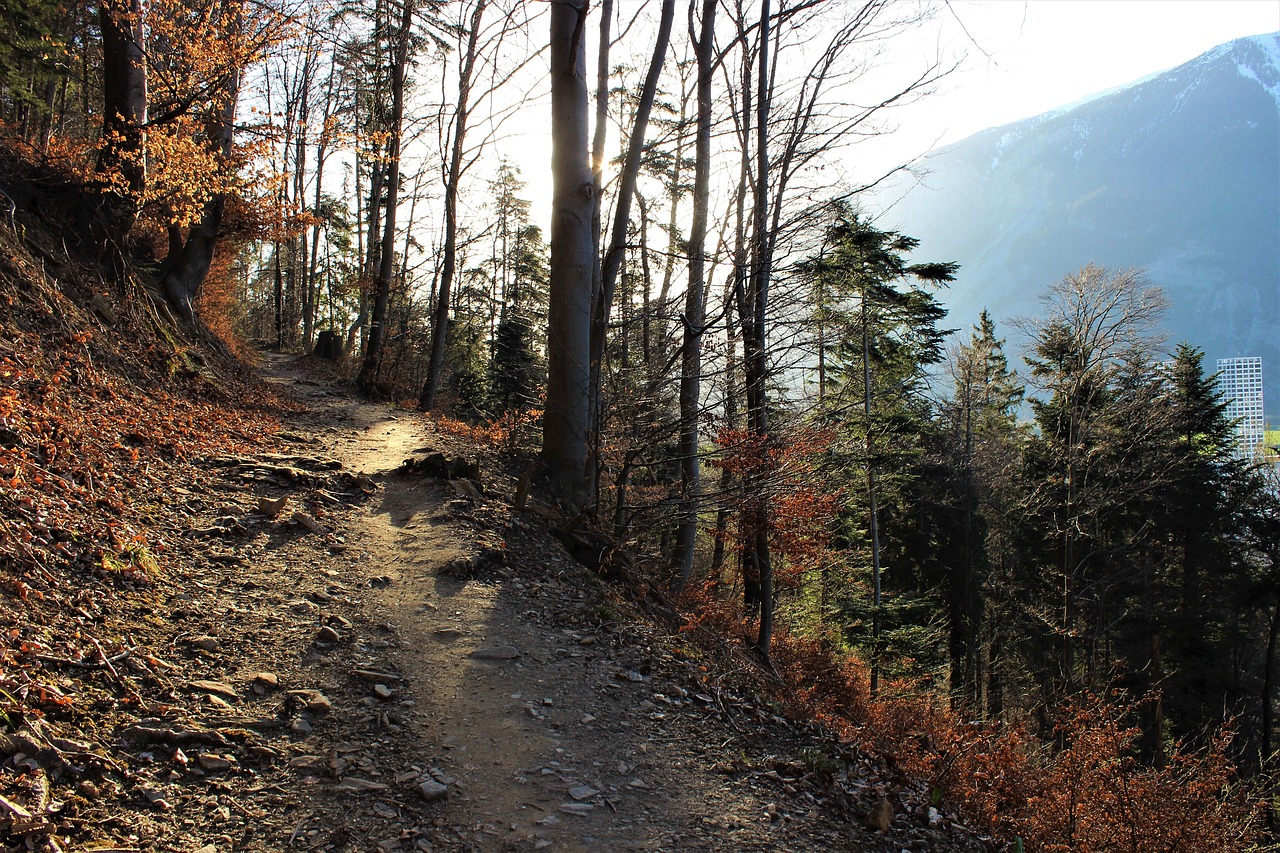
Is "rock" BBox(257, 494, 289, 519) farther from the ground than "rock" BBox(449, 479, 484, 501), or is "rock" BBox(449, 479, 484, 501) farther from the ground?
"rock" BBox(449, 479, 484, 501)

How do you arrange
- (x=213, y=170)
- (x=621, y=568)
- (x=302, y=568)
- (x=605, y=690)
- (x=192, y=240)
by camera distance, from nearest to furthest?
(x=605, y=690)
(x=302, y=568)
(x=621, y=568)
(x=213, y=170)
(x=192, y=240)

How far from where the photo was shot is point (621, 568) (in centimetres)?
708

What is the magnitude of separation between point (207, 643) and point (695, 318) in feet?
19.1

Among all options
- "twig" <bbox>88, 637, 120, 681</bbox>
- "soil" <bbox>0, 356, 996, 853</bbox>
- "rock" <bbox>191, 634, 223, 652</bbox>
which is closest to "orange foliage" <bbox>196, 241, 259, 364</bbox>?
"soil" <bbox>0, 356, 996, 853</bbox>

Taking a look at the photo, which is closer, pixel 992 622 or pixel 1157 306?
pixel 1157 306

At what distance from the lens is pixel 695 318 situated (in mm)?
8078

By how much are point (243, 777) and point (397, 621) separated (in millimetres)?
1840

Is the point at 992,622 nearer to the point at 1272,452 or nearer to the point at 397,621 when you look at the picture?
the point at 1272,452

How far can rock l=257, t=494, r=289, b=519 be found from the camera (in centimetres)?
577

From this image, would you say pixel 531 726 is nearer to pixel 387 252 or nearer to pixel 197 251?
pixel 197 251

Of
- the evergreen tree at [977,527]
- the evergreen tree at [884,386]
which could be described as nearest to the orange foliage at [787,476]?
the evergreen tree at [884,386]

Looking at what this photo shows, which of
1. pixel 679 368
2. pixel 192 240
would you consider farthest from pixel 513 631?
pixel 192 240

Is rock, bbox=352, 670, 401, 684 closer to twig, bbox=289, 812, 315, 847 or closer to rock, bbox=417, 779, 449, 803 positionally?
rock, bbox=417, 779, 449, 803

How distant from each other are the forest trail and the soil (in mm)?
16
